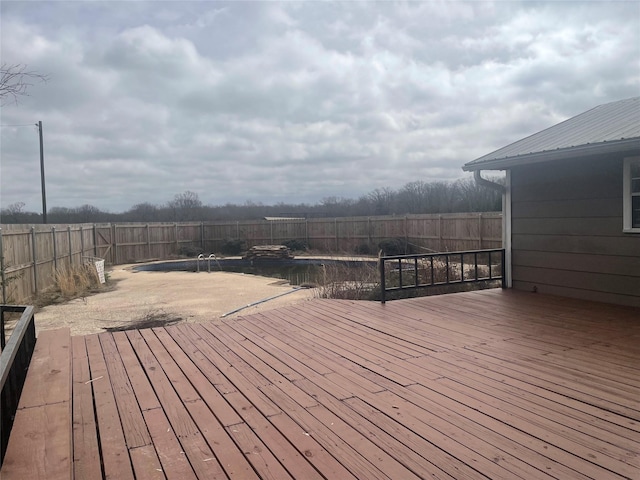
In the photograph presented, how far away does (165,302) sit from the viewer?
902cm

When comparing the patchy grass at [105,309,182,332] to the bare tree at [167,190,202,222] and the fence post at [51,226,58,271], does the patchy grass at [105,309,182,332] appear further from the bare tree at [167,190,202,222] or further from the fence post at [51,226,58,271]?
the bare tree at [167,190,202,222]

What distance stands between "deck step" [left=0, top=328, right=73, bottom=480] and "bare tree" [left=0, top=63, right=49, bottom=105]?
218 centimetres

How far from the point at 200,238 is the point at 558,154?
19404 mm

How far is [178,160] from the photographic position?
31516 millimetres

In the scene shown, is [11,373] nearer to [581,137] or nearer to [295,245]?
[581,137]

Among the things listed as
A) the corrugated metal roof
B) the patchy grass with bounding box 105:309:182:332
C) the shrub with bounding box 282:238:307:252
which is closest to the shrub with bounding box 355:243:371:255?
the shrub with bounding box 282:238:307:252


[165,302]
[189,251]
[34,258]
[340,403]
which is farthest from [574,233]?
[189,251]

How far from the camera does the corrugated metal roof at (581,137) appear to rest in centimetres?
418

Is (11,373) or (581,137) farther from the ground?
(581,137)

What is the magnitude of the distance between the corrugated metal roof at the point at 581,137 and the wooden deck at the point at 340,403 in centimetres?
172

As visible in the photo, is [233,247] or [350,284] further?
[233,247]

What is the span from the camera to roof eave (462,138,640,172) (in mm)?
3980

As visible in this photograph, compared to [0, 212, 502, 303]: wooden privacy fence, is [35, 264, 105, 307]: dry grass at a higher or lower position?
lower

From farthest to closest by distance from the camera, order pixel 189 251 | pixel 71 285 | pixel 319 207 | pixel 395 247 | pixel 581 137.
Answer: pixel 319 207
pixel 189 251
pixel 395 247
pixel 71 285
pixel 581 137
